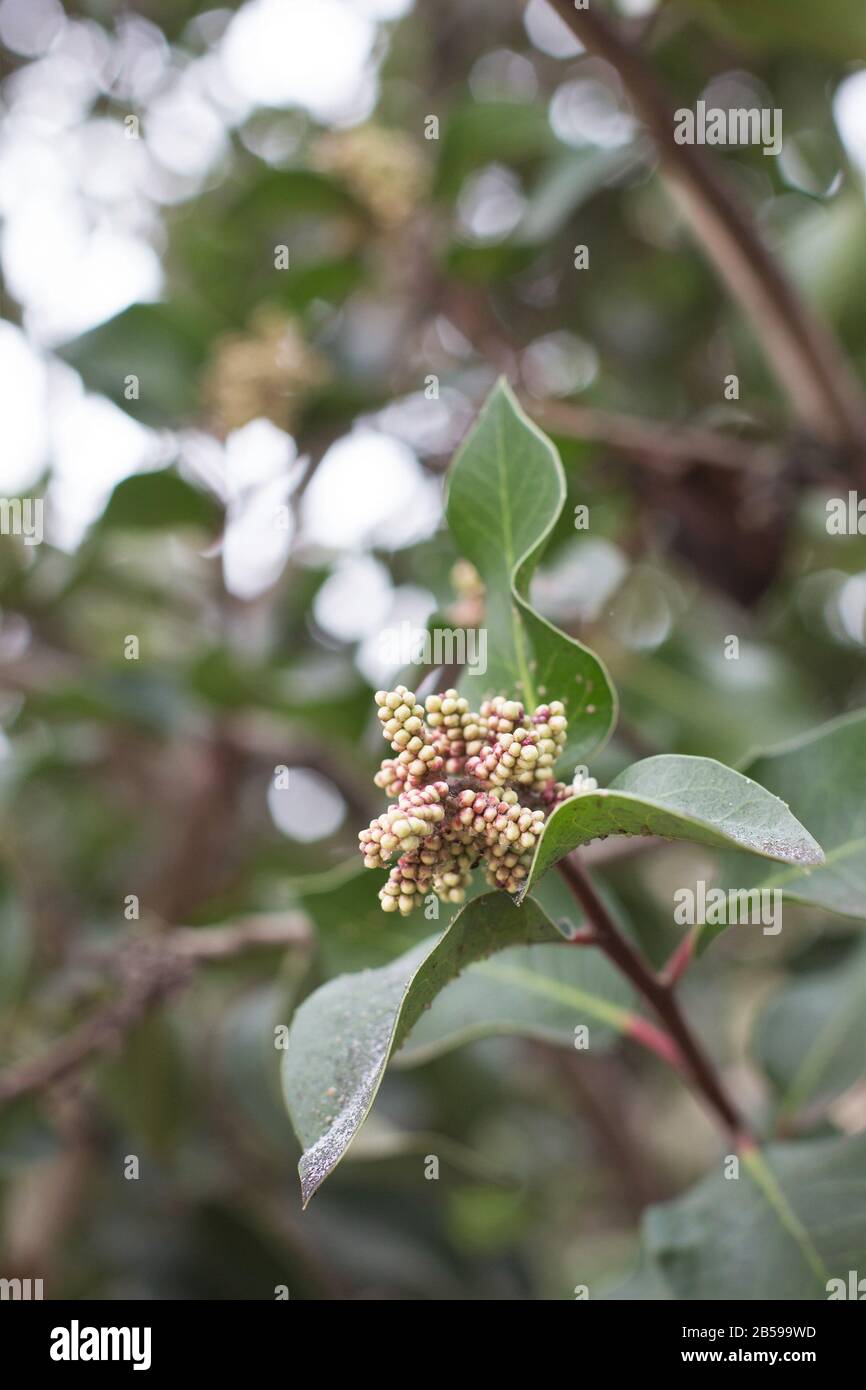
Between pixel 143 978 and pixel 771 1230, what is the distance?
565 mm

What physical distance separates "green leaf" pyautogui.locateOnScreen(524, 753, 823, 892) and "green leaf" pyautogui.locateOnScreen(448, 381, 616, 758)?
0.09 meters

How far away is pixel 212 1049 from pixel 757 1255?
116cm

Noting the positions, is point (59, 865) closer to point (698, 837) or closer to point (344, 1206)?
point (344, 1206)

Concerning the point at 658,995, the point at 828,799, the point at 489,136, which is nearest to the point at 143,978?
the point at 658,995

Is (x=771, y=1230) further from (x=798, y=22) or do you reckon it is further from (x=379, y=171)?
(x=379, y=171)

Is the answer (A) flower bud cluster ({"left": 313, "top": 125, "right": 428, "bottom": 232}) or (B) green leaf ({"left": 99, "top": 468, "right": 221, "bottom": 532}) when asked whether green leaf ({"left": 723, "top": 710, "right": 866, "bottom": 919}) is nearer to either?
(B) green leaf ({"left": 99, "top": 468, "right": 221, "bottom": 532})

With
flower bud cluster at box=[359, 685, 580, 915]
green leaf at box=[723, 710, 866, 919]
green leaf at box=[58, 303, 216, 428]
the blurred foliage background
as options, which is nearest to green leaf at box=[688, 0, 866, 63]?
the blurred foliage background

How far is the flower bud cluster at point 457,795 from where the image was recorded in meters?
0.49

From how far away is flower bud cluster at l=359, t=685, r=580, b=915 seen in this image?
1.61ft

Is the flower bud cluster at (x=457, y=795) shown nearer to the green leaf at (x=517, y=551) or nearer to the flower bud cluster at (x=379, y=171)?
the green leaf at (x=517, y=551)

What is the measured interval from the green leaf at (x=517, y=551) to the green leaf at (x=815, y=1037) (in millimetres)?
529

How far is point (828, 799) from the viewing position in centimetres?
64

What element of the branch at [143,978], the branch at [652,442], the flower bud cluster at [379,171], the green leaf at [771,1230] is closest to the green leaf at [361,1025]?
the green leaf at [771,1230]
